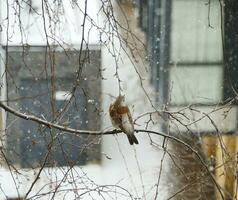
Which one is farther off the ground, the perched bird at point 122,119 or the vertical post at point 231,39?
the vertical post at point 231,39

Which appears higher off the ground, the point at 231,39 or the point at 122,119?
the point at 231,39

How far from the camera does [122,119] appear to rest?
2363 millimetres

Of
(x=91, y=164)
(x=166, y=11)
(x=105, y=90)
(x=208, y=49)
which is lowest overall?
(x=91, y=164)

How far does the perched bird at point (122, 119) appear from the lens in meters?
2.31

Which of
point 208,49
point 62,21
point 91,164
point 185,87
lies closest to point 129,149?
point 91,164

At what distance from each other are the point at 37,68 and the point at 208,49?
2.48 m

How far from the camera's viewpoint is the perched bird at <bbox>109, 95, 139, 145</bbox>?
2307 mm

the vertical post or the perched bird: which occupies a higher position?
the vertical post

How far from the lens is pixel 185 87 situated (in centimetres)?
537

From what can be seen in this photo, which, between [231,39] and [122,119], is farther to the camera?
[231,39]

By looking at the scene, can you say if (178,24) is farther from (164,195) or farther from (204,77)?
(164,195)

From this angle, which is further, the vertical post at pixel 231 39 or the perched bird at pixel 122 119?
the vertical post at pixel 231 39

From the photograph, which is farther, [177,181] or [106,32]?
[177,181]

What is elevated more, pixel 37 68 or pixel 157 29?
pixel 157 29
